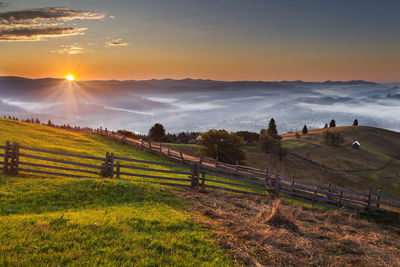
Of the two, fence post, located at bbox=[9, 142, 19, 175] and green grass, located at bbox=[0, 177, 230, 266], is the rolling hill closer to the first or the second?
green grass, located at bbox=[0, 177, 230, 266]

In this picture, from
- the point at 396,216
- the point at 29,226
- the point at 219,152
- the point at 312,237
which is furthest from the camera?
the point at 219,152

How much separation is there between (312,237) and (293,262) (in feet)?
11.2

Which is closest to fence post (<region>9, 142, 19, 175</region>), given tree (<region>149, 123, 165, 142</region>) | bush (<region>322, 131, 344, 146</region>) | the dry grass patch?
the dry grass patch

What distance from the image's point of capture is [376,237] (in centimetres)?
1231

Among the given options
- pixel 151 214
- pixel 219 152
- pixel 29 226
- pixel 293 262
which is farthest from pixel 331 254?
pixel 219 152

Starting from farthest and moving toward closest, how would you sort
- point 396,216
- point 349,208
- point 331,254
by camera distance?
point 349,208, point 396,216, point 331,254

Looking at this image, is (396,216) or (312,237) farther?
(396,216)

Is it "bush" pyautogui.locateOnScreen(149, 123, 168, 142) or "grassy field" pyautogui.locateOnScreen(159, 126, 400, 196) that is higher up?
"bush" pyautogui.locateOnScreen(149, 123, 168, 142)

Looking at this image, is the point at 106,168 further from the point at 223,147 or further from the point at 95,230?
the point at 223,147

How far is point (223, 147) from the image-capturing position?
49594 mm

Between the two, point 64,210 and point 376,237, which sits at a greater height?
point 64,210

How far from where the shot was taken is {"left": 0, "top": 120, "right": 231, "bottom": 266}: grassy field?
235 inches

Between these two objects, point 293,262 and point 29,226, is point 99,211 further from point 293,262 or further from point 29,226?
point 293,262

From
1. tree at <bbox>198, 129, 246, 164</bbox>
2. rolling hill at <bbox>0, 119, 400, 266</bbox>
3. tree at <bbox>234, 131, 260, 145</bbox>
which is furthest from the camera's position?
tree at <bbox>234, 131, 260, 145</bbox>
